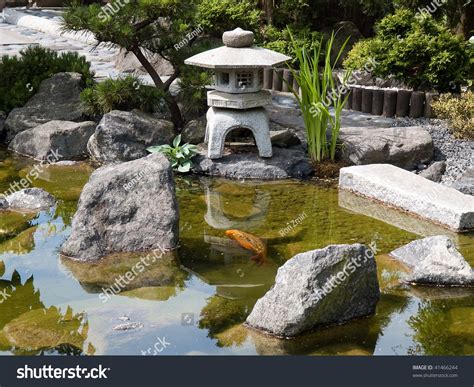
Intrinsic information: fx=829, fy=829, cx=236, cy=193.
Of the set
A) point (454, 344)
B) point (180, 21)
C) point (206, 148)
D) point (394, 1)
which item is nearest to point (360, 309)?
point (454, 344)

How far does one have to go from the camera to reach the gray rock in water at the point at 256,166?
9672 mm

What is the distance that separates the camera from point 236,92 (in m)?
9.61

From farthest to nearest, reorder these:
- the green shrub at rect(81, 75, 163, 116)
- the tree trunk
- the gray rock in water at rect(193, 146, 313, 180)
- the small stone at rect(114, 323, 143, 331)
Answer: the tree trunk, the green shrub at rect(81, 75, 163, 116), the gray rock in water at rect(193, 146, 313, 180), the small stone at rect(114, 323, 143, 331)

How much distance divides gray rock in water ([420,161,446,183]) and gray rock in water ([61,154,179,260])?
10.9 feet

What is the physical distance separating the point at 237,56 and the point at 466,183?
291cm

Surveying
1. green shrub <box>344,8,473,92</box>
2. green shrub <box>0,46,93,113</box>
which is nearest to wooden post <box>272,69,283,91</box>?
green shrub <box>344,8,473,92</box>

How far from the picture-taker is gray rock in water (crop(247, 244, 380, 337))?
5.95 meters

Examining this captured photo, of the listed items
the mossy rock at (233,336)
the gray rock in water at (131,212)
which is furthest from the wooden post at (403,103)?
the mossy rock at (233,336)

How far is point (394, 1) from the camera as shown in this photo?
12938 mm

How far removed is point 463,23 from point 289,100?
3.23 m

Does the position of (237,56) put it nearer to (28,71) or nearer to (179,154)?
(179,154)

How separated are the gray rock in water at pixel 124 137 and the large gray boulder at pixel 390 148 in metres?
2.29

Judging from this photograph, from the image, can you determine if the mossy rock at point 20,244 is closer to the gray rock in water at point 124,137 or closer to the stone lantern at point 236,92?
the gray rock in water at point 124,137

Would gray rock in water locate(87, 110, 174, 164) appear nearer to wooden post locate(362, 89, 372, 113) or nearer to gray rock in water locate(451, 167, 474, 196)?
wooden post locate(362, 89, 372, 113)
